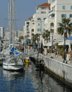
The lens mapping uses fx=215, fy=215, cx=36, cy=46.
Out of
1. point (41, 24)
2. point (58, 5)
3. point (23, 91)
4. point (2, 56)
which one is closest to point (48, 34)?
point (58, 5)

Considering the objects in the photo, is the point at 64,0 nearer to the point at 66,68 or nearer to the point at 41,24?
the point at 41,24

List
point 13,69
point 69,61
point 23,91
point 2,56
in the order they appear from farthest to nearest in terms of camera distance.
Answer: point 2,56, point 13,69, point 69,61, point 23,91

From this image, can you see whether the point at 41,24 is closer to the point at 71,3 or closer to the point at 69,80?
the point at 71,3

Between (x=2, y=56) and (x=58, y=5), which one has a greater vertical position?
(x=58, y=5)

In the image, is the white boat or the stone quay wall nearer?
the stone quay wall

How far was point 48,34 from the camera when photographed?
3228 inches

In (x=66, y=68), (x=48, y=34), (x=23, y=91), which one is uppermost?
(x=48, y=34)

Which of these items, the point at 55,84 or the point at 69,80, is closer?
the point at 69,80

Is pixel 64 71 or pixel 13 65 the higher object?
pixel 64 71

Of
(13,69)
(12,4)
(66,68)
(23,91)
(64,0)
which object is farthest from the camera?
(64,0)

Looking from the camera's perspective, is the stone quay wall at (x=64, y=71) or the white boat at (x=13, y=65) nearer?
the stone quay wall at (x=64, y=71)

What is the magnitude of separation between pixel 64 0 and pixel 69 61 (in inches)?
1846

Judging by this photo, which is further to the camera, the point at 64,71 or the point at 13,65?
the point at 13,65

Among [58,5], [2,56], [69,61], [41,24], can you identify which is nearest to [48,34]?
[58,5]
